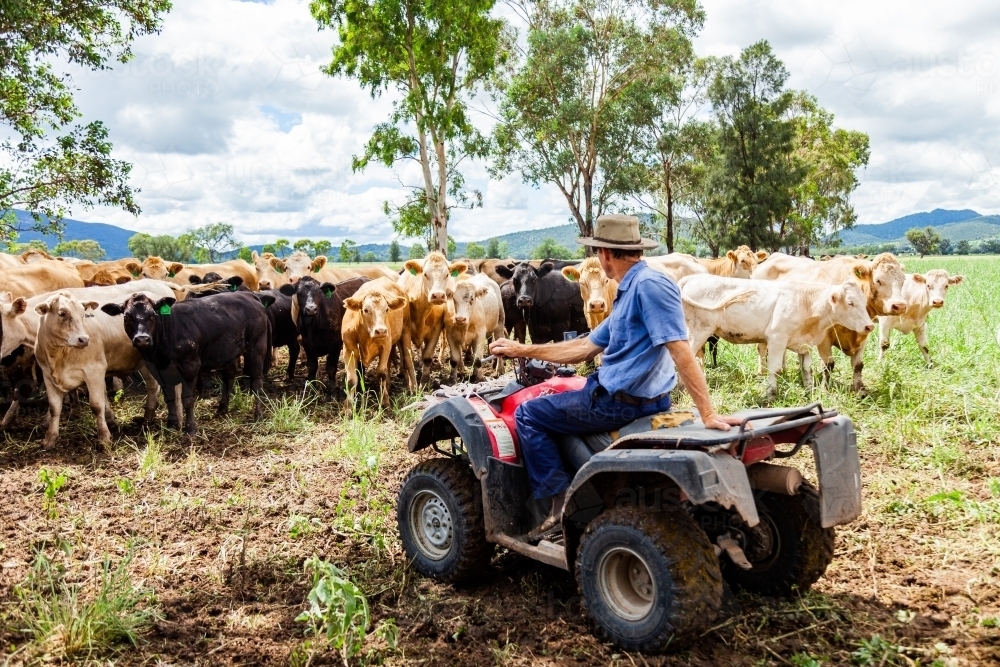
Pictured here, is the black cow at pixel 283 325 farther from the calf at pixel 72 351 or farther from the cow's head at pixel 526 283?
the cow's head at pixel 526 283

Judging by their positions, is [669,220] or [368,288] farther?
[669,220]

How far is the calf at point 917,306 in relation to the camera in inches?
401

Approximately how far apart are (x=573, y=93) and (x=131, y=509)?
30.4 m

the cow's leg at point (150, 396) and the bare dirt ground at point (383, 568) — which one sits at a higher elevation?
the cow's leg at point (150, 396)

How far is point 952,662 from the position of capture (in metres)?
3.54

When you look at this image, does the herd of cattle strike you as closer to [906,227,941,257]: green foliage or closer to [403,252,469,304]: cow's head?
[403,252,469,304]: cow's head

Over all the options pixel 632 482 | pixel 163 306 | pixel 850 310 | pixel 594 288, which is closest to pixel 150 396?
pixel 163 306

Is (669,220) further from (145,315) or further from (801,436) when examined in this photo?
(801,436)

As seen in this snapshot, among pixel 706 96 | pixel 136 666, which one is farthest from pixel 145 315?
pixel 706 96

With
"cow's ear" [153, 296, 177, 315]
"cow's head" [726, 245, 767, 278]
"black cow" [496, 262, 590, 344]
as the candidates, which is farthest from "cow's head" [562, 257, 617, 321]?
"cow's head" [726, 245, 767, 278]

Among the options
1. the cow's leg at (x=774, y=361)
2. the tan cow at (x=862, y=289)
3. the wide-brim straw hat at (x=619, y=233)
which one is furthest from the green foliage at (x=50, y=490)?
the tan cow at (x=862, y=289)

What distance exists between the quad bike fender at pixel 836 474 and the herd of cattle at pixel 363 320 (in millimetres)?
5498

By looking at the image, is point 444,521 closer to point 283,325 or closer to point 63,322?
point 63,322

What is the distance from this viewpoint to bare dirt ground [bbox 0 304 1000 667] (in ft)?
12.6
